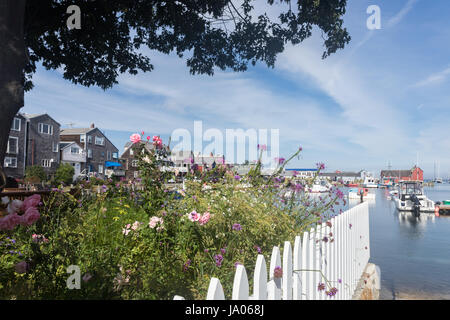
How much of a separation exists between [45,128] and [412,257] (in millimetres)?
42311

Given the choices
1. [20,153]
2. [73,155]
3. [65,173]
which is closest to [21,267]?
[65,173]

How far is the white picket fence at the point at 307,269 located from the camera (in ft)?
4.65

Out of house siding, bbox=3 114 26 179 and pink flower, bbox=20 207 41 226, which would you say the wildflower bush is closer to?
pink flower, bbox=20 207 41 226

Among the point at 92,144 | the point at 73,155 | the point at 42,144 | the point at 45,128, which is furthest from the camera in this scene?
the point at 92,144

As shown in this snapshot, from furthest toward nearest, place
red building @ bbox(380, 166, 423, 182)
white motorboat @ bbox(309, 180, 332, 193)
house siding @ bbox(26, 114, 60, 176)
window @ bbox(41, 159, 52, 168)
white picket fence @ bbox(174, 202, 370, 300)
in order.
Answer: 1. red building @ bbox(380, 166, 423, 182)
2. window @ bbox(41, 159, 52, 168)
3. house siding @ bbox(26, 114, 60, 176)
4. white motorboat @ bbox(309, 180, 332, 193)
5. white picket fence @ bbox(174, 202, 370, 300)

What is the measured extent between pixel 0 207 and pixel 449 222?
34.9 metres

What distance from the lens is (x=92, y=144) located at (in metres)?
46.3

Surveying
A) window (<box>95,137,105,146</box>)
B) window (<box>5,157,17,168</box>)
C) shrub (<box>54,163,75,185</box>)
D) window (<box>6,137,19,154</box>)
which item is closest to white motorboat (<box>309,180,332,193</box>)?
shrub (<box>54,163,75,185</box>)

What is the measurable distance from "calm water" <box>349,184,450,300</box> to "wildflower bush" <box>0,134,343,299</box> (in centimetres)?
870

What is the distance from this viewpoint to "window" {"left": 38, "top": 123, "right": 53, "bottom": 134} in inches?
1462

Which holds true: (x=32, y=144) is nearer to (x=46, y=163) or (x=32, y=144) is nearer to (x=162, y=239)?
(x=46, y=163)

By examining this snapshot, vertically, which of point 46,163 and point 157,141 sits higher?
point 46,163

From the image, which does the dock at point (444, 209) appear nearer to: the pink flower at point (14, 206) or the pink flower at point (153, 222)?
the pink flower at point (153, 222)

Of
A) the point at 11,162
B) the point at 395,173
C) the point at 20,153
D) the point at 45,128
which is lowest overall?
the point at 11,162
